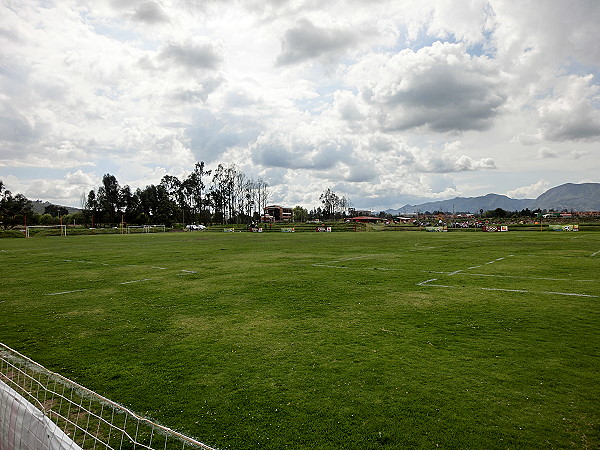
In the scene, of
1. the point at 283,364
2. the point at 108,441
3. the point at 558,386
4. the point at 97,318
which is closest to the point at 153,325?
the point at 97,318

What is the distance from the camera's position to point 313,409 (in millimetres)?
4539

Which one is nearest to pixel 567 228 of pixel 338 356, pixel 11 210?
pixel 338 356

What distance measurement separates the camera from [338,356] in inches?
246

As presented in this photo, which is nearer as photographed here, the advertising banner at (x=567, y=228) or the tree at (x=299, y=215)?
the advertising banner at (x=567, y=228)

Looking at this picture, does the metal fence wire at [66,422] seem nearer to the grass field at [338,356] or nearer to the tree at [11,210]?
the grass field at [338,356]

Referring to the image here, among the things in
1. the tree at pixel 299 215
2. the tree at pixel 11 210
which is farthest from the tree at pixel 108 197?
the tree at pixel 299 215

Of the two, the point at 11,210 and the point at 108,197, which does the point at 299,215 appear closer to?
the point at 108,197

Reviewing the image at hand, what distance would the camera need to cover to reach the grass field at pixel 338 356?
13.6ft

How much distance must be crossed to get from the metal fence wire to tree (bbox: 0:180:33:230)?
8872 cm

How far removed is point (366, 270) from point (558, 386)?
11552mm

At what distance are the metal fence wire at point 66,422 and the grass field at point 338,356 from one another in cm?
21

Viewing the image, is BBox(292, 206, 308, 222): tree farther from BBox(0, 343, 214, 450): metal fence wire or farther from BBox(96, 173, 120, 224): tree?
BBox(0, 343, 214, 450): metal fence wire

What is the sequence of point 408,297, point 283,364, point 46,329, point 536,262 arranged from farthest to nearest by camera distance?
point 536,262, point 408,297, point 46,329, point 283,364

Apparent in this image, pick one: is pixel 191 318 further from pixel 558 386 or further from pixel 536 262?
pixel 536 262
